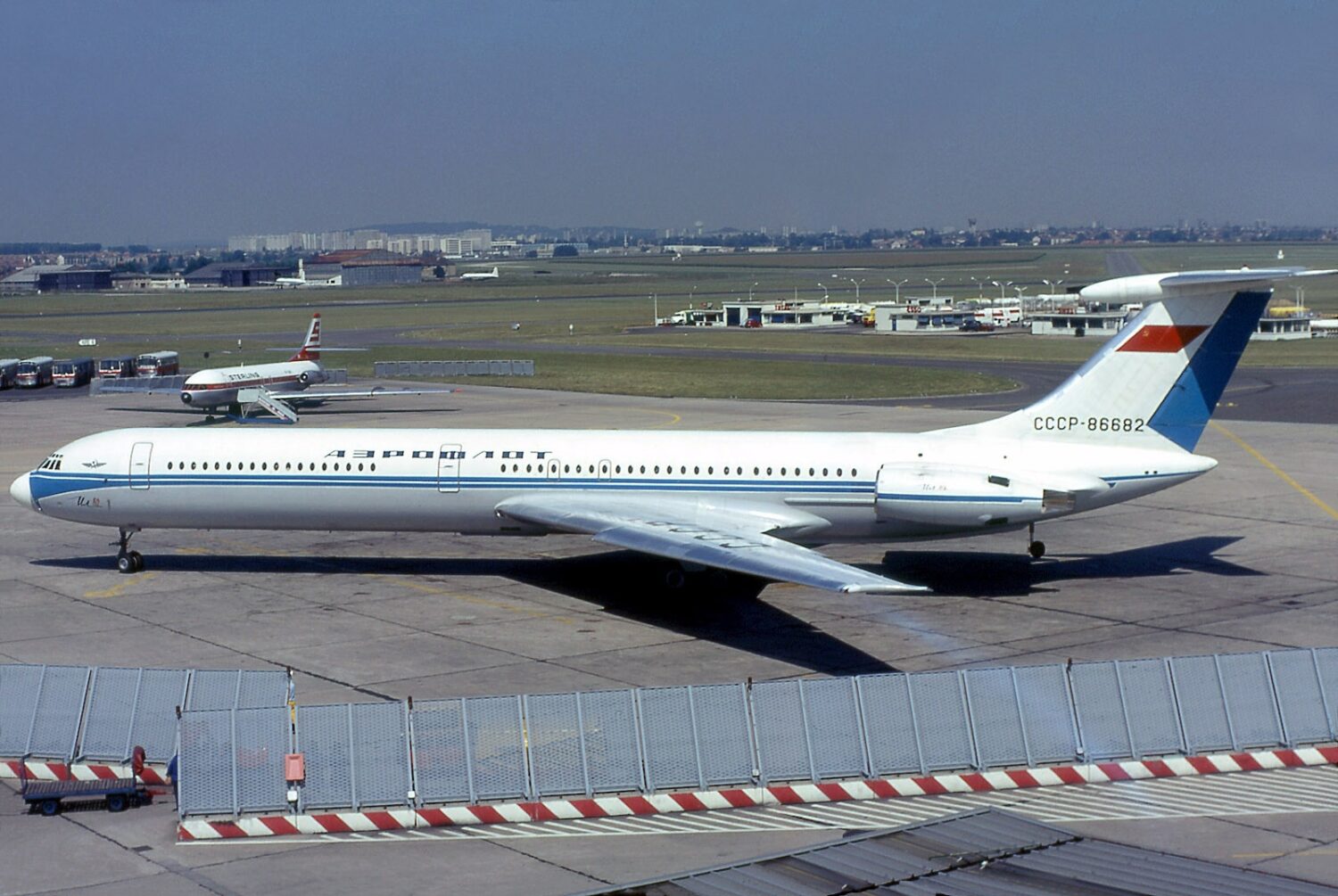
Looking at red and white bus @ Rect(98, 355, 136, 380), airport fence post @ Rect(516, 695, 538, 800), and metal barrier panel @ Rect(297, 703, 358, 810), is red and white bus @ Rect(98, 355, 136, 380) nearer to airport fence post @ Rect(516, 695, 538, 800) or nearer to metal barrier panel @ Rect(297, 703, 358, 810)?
metal barrier panel @ Rect(297, 703, 358, 810)

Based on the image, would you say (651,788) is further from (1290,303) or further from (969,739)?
(1290,303)

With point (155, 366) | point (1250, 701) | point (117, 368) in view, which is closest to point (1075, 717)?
point (1250, 701)

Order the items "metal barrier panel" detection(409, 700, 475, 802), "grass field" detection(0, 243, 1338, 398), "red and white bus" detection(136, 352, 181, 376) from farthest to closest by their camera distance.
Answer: "red and white bus" detection(136, 352, 181, 376) < "grass field" detection(0, 243, 1338, 398) < "metal barrier panel" detection(409, 700, 475, 802)

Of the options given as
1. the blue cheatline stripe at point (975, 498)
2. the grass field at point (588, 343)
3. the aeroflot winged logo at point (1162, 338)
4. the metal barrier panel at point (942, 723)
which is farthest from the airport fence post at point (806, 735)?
the grass field at point (588, 343)

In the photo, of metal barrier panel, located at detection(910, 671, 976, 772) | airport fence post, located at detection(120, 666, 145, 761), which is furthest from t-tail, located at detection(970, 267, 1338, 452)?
airport fence post, located at detection(120, 666, 145, 761)

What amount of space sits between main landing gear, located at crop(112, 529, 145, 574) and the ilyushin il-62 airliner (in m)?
0.06

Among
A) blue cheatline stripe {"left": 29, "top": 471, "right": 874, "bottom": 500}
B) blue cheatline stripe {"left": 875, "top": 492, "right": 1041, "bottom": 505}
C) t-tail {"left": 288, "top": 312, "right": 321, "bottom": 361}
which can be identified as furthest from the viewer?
t-tail {"left": 288, "top": 312, "right": 321, "bottom": 361}

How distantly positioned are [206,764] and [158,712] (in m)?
2.80

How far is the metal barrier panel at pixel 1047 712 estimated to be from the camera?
2167cm

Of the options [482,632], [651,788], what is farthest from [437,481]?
[651,788]

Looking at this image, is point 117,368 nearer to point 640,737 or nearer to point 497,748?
point 497,748

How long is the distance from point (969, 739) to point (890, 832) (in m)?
6.37

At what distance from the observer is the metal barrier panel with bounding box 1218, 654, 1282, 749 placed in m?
22.3

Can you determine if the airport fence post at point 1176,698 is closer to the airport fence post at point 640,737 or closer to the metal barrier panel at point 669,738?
the metal barrier panel at point 669,738
